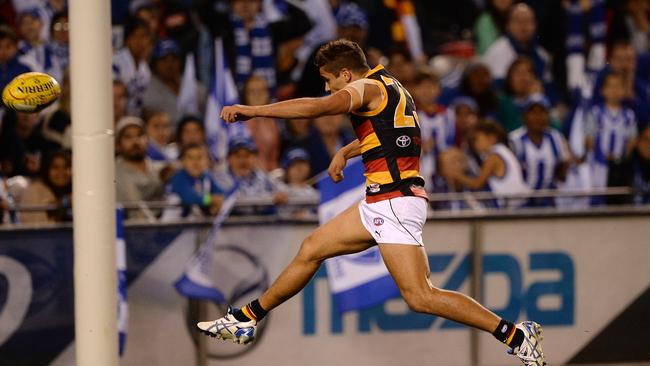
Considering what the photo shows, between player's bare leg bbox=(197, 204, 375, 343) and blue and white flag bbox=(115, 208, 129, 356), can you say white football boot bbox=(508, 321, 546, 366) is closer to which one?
player's bare leg bbox=(197, 204, 375, 343)

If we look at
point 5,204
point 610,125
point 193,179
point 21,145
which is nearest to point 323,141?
point 193,179

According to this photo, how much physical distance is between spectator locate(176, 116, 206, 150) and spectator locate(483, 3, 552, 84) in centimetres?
395

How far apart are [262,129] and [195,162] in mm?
1711

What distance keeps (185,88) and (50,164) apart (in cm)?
235

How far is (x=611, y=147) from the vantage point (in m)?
12.2

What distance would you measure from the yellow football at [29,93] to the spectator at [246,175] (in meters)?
2.86

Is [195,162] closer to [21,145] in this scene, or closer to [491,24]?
[21,145]

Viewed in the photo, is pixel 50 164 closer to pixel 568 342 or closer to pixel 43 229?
pixel 43 229

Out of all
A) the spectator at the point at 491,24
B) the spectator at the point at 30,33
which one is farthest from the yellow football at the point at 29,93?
the spectator at the point at 491,24

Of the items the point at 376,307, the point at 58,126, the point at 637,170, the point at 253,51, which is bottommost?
the point at 376,307

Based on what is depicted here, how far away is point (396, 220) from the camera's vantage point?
7.34 m

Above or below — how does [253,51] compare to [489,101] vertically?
above

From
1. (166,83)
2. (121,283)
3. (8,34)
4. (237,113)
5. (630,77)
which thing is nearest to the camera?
(237,113)

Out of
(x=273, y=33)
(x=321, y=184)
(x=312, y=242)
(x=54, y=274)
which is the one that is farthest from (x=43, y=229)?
(x=273, y=33)
